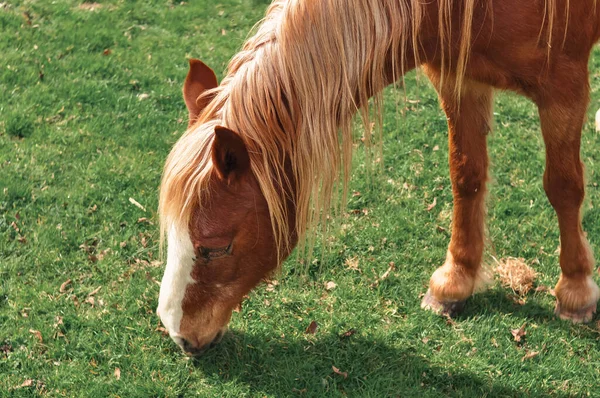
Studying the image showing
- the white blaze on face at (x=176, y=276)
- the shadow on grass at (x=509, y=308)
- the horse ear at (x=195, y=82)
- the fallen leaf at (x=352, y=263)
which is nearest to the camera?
the white blaze on face at (x=176, y=276)

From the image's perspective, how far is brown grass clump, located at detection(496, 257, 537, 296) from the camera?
3.97 meters

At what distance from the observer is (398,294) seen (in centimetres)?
402

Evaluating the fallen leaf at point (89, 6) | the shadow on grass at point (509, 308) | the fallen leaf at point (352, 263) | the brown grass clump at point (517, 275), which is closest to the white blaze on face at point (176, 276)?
the fallen leaf at point (352, 263)

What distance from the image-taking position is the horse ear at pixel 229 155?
7.88 feet

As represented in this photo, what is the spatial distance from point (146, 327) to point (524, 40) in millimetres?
2403

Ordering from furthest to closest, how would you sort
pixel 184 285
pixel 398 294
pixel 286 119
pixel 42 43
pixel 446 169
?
pixel 42 43 < pixel 446 169 < pixel 398 294 < pixel 184 285 < pixel 286 119

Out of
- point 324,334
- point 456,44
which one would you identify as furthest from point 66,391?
point 456,44

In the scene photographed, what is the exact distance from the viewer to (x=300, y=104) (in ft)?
8.50

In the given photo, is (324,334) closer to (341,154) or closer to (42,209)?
(341,154)

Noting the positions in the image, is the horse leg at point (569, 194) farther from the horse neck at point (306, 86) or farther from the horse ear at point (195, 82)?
the horse ear at point (195, 82)

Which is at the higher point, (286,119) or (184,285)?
(286,119)

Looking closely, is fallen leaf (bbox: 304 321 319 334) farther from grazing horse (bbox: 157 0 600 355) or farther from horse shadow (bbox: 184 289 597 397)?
grazing horse (bbox: 157 0 600 355)

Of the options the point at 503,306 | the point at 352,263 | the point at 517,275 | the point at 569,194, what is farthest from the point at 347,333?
the point at 569,194

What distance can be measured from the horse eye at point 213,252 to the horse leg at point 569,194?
1591 mm
